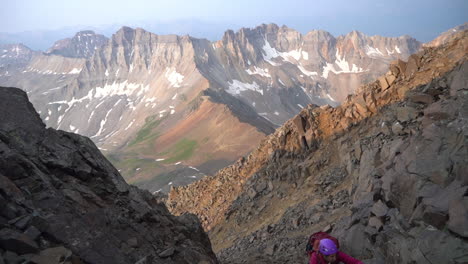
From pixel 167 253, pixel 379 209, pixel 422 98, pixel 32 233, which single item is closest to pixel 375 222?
pixel 379 209

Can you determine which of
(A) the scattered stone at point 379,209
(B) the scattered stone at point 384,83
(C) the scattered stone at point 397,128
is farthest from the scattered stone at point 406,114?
(A) the scattered stone at point 379,209

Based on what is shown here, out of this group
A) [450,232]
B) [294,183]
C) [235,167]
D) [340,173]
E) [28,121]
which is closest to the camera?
[450,232]

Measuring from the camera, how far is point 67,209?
15.0 m

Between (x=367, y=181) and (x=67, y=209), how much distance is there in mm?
16023

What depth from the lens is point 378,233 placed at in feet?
46.6

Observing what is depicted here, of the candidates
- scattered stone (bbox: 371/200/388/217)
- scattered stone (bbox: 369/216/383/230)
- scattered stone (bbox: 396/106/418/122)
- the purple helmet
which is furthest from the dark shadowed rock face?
scattered stone (bbox: 396/106/418/122)

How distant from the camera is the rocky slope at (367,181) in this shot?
12629 mm

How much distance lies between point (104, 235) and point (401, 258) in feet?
37.9

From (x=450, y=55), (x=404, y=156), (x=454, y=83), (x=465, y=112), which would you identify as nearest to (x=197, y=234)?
(x=404, y=156)

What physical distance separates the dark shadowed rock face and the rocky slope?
299 inches

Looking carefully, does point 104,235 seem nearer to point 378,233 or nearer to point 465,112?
point 378,233

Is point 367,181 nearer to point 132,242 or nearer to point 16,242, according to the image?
point 132,242

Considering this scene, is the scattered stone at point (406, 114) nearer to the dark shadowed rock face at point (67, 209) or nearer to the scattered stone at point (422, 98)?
the scattered stone at point (422, 98)

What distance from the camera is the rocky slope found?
12629 mm
